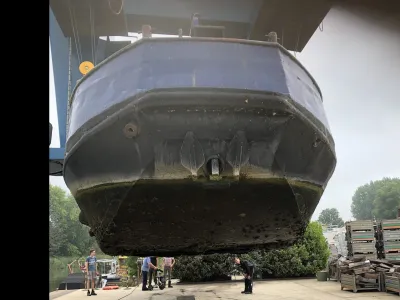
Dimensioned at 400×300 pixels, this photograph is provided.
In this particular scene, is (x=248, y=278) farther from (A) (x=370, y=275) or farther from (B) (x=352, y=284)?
(A) (x=370, y=275)

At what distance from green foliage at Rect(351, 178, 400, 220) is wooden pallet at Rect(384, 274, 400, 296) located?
140 feet

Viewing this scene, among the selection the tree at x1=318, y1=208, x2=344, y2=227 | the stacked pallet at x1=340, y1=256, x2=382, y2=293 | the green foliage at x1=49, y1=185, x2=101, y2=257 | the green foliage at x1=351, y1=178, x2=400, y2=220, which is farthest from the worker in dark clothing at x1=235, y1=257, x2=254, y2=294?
the tree at x1=318, y1=208, x2=344, y2=227

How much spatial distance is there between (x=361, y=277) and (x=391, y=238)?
5.99ft

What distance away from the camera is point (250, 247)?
14.3 ft

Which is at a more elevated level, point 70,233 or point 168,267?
point 168,267

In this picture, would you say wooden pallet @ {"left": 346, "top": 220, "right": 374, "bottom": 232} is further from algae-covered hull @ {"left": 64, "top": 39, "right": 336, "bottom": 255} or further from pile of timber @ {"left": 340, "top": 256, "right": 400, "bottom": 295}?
algae-covered hull @ {"left": 64, "top": 39, "right": 336, "bottom": 255}

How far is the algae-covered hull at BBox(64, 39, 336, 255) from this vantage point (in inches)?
103

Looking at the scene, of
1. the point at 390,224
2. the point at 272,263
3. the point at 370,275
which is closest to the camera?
the point at 370,275

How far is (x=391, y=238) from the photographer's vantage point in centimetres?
900

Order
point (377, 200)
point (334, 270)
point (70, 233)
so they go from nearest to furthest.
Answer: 1. point (334, 270)
2. point (70, 233)
3. point (377, 200)

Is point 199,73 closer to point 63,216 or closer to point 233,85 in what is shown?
point 233,85

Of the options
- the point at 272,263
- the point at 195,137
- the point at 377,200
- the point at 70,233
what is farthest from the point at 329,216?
the point at 195,137

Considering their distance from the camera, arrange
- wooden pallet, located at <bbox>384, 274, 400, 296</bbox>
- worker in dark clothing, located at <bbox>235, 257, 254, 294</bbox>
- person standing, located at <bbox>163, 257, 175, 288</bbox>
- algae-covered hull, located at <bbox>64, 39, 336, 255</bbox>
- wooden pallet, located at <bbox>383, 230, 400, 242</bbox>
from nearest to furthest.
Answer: algae-covered hull, located at <bbox>64, 39, 336, 255</bbox> → wooden pallet, located at <bbox>384, 274, 400, 296</bbox> → worker in dark clothing, located at <bbox>235, 257, 254, 294</bbox> → wooden pallet, located at <bbox>383, 230, 400, 242</bbox> → person standing, located at <bbox>163, 257, 175, 288</bbox>
